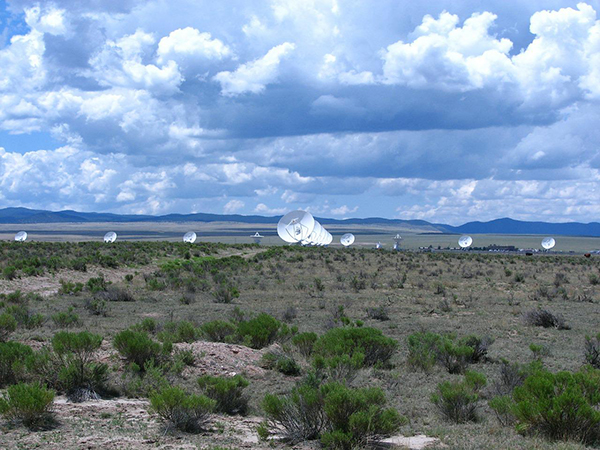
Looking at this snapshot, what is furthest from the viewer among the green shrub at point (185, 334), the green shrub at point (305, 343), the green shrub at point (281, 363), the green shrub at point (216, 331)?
the green shrub at point (216, 331)

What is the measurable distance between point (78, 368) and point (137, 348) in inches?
73.9

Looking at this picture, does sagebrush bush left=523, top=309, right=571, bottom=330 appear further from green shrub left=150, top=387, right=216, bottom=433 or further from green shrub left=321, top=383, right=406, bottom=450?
green shrub left=150, top=387, right=216, bottom=433

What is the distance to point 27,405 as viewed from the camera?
30.0 feet

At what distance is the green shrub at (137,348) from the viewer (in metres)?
13.4

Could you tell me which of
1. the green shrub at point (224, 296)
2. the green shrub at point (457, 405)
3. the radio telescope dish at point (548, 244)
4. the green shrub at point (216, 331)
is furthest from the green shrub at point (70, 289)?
the radio telescope dish at point (548, 244)

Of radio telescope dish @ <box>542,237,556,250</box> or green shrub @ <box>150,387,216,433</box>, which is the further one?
radio telescope dish @ <box>542,237,556,250</box>

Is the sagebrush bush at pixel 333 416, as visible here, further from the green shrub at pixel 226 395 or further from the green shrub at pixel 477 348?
the green shrub at pixel 477 348

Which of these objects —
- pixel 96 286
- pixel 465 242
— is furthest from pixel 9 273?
pixel 465 242

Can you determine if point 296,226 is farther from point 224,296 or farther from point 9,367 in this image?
point 9,367

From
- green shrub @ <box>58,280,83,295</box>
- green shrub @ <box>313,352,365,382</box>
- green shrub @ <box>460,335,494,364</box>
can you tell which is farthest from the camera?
green shrub @ <box>58,280,83,295</box>

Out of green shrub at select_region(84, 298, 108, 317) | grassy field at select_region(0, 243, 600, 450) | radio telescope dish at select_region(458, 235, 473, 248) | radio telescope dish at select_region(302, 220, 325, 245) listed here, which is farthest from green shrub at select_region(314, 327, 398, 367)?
radio telescope dish at select_region(458, 235, 473, 248)

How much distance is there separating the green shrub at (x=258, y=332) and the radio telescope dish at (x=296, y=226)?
65.1 metres

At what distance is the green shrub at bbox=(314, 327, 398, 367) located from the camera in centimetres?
1462

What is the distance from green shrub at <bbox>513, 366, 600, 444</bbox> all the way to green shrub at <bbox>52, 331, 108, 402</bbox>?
23.5 feet
